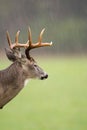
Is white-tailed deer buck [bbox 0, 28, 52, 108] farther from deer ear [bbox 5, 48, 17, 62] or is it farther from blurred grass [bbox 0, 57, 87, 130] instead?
blurred grass [bbox 0, 57, 87, 130]

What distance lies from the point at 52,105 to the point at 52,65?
11.1 m

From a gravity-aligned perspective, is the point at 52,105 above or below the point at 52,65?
above

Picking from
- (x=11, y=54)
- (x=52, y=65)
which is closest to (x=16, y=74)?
(x=11, y=54)

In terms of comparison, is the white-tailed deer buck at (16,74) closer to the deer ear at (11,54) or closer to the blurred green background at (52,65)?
the deer ear at (11,54)

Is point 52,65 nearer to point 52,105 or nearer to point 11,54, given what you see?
point 52,105

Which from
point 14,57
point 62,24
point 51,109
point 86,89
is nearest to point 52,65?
point 62,24

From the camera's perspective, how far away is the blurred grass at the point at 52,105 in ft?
41.1

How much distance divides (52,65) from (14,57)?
18.2 meters

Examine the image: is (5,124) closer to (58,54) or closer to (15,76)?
(15,76)

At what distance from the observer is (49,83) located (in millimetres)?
22297

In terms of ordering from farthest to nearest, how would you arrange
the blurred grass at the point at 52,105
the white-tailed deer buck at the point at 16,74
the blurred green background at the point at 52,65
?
the blurred green background at the point at 52,65
the blurred grass at the point at 52,105
the white-tailed deer buck at the point at 16,74

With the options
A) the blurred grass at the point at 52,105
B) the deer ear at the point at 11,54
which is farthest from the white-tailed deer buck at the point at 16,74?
the blurred grass at the point at 52,105

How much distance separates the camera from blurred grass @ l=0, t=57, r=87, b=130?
12.5 meters

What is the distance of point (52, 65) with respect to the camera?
2727 centimetres
